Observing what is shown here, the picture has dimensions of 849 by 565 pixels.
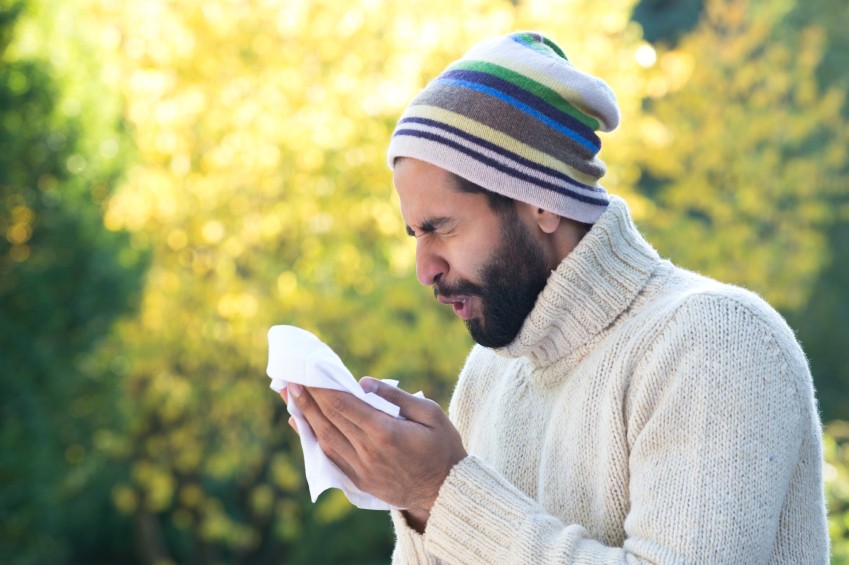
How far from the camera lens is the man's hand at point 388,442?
175 cm

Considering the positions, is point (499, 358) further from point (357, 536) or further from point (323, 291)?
point (357, 536)

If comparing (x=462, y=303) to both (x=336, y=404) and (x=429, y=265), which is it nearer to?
(x=429, y=265)

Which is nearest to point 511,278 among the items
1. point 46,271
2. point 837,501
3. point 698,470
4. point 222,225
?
point 698,470

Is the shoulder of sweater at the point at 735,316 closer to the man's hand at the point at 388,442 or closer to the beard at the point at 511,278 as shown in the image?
the beard at the point at 511,278

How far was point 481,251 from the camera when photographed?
1.90 metres

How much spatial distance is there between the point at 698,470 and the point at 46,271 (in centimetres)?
536

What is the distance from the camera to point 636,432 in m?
1.72

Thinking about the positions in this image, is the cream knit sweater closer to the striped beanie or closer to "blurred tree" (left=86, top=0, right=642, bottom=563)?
the striped beanie

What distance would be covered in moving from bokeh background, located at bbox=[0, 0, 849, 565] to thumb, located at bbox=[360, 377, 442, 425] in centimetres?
476

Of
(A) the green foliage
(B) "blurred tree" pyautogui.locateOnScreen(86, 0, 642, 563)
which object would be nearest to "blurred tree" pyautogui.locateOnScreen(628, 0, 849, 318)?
(B) "blurred tree" pyautogui.locateOnScreen(86, 0, 642, 563)

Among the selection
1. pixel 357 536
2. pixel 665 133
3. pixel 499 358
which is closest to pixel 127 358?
pixel 357 536

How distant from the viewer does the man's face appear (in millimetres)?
1898

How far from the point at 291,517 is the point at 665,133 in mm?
4030

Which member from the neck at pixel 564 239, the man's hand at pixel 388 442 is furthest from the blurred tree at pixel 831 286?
the man's hand at pixel 388 442
